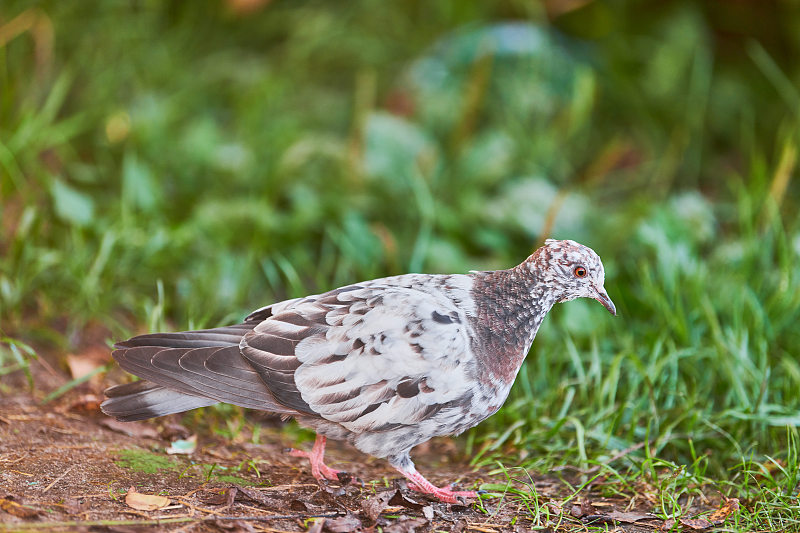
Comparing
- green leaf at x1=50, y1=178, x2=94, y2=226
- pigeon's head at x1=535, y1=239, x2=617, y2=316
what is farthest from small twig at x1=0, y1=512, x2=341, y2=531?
green leaf at x1=50, y1=178, x2=94, y2=226

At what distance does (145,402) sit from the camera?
308 centimetres

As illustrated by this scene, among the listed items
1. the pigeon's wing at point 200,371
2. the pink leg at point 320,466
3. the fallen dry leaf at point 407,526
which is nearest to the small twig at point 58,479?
the pigeon's wing at point 200,371

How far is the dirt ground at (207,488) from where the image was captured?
2746 mm

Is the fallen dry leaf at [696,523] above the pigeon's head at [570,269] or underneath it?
underneath

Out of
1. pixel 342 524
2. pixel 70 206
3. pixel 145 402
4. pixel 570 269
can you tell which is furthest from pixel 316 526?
pixel 70 206

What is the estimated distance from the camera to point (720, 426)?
3.73m

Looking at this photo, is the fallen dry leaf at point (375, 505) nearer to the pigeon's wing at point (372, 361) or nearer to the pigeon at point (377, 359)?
the pigeon at point (377, 359)

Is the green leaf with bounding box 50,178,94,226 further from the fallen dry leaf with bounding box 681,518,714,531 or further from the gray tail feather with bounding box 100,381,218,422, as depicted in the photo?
the fallen dry leaf with bounding box 681,518,714,531

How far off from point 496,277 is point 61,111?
3.94m

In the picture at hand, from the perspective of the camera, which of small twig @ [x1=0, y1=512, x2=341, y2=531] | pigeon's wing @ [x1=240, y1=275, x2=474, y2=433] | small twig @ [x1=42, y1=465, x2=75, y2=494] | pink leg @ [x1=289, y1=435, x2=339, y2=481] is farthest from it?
pink leg @ [x1=289, y1=435, x2=339, y2=481]

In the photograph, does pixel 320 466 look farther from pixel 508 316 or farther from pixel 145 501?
pixel 508 316

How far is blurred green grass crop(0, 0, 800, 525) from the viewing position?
12.8 feet

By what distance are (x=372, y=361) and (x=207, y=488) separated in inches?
29.9

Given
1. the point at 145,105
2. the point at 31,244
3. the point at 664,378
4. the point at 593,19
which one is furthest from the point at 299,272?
the point at 593,19
